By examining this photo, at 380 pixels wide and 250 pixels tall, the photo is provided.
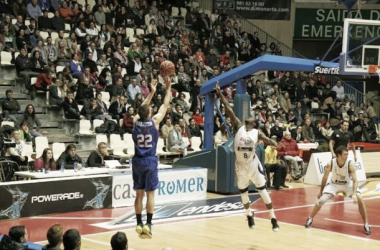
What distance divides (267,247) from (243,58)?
16.8m

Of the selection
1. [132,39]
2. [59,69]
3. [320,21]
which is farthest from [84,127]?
[320,21]

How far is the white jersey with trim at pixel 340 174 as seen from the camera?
13664mm

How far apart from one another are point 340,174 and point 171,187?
420cm

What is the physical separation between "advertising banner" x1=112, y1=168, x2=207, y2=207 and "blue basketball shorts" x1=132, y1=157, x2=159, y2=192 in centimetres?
453

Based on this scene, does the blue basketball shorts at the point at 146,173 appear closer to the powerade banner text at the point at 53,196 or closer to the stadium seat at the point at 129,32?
the powerade banner text at the point at 53,196

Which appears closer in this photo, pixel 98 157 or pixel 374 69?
pixel 374 69

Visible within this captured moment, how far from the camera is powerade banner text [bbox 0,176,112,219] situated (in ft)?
46.2

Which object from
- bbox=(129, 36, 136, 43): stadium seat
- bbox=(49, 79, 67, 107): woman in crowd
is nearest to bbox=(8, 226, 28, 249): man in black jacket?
bbox=(49, 79, 67, 107): woman in crowd

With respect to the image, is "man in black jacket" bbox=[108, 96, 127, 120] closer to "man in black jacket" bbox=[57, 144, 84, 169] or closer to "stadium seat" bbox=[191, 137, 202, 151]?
"stadium seat" bbox=[191, 137, 202, 151]

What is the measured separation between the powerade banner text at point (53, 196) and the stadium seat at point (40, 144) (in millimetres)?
3699

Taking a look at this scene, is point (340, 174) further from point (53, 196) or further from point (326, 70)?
point (53, 196)

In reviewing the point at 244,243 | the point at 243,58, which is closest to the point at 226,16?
the point at 243,58

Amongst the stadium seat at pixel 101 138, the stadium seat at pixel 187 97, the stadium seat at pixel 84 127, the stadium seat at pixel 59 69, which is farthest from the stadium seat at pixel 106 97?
the stadium seat at pixel 187 97

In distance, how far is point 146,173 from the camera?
36.3 ft
